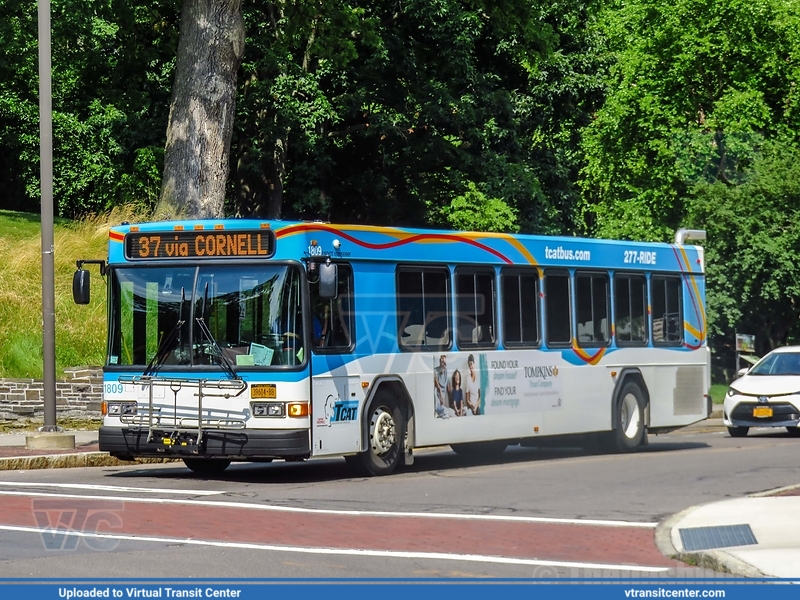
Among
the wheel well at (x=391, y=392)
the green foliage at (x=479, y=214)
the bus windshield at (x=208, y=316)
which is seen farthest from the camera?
the green foliage at (x=479, y=214)

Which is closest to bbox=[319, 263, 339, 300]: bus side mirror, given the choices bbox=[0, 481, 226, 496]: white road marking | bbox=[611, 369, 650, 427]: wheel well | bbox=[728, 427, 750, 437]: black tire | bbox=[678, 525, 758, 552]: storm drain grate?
bbox=[0, 481, 226, 496]: white road marking

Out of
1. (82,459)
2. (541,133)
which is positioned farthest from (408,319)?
(541,133)

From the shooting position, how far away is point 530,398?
1936 cm

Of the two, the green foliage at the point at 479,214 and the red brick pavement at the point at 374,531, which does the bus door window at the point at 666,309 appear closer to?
the red brick pavement at the point at 374,531

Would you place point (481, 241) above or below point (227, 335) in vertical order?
above

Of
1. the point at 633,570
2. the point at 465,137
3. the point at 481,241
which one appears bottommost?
the point at 633,570

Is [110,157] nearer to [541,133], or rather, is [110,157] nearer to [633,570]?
[541,133]

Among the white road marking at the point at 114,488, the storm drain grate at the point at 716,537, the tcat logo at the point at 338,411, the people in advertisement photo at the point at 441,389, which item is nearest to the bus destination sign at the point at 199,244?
the tcat logo at the point at 338,411

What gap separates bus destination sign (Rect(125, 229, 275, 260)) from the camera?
15867 mm

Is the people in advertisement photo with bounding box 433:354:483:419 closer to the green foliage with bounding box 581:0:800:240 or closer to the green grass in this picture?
the green grass

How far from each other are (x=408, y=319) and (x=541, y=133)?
25907 mm

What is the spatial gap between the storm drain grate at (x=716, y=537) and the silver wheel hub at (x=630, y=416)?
9.95 m

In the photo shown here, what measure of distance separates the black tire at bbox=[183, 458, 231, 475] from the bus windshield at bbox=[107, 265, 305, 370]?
1798 mm

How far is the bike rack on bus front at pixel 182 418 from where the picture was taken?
51.7 feet
